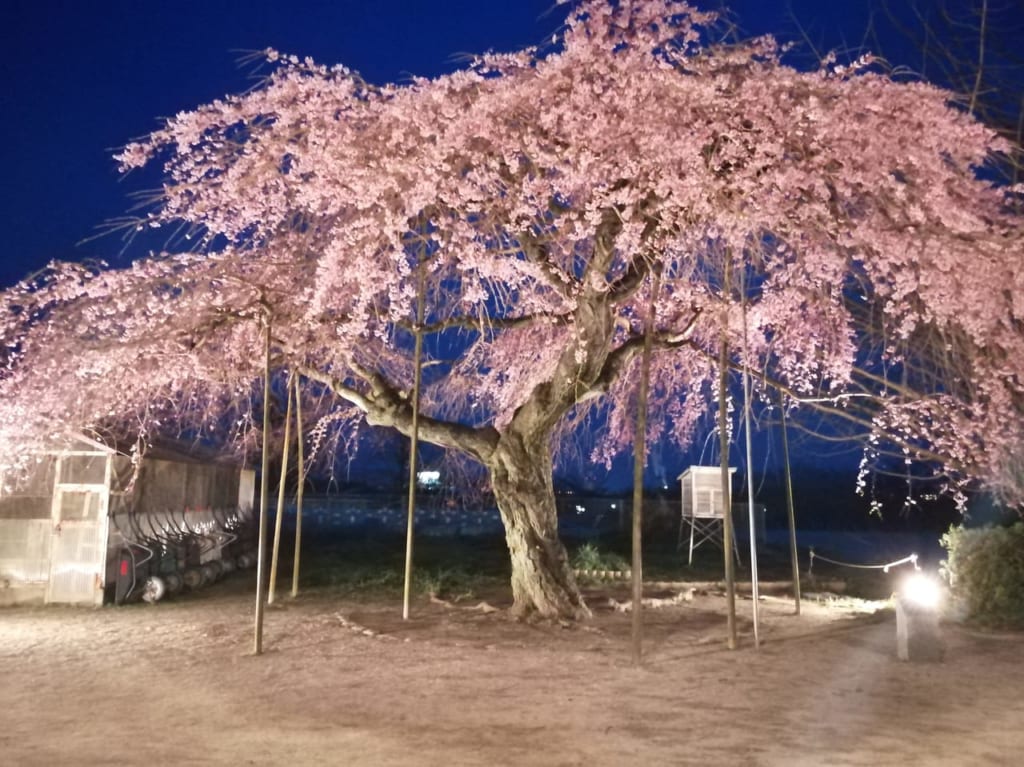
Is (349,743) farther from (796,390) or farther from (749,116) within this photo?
(796,390)

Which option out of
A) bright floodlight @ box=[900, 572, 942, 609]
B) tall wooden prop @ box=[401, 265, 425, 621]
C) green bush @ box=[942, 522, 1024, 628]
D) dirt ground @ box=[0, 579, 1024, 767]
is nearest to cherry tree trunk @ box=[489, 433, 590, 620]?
dirt ground @ box=[0, 579, 1024, 767]

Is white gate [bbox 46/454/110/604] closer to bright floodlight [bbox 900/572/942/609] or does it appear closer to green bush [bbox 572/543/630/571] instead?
green bush [bbox 572/543/630/571]

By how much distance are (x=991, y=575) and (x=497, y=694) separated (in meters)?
8.07

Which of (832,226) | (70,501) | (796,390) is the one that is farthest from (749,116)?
(70,501)

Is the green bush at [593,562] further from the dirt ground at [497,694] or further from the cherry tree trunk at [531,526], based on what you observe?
the cherry tree trunk at [531,526]

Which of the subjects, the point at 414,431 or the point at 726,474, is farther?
the point at 414,431

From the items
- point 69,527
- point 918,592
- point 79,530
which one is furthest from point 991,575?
point 69,527

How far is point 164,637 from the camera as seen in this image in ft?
37.4

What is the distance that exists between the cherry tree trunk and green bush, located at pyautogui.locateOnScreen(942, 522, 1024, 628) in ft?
17.7

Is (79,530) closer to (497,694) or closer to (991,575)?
(497,694)

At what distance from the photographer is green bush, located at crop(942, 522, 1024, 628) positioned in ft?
39.8

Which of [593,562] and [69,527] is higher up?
[69,527]

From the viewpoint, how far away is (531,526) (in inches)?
494

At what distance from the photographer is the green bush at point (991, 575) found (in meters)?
12.1
